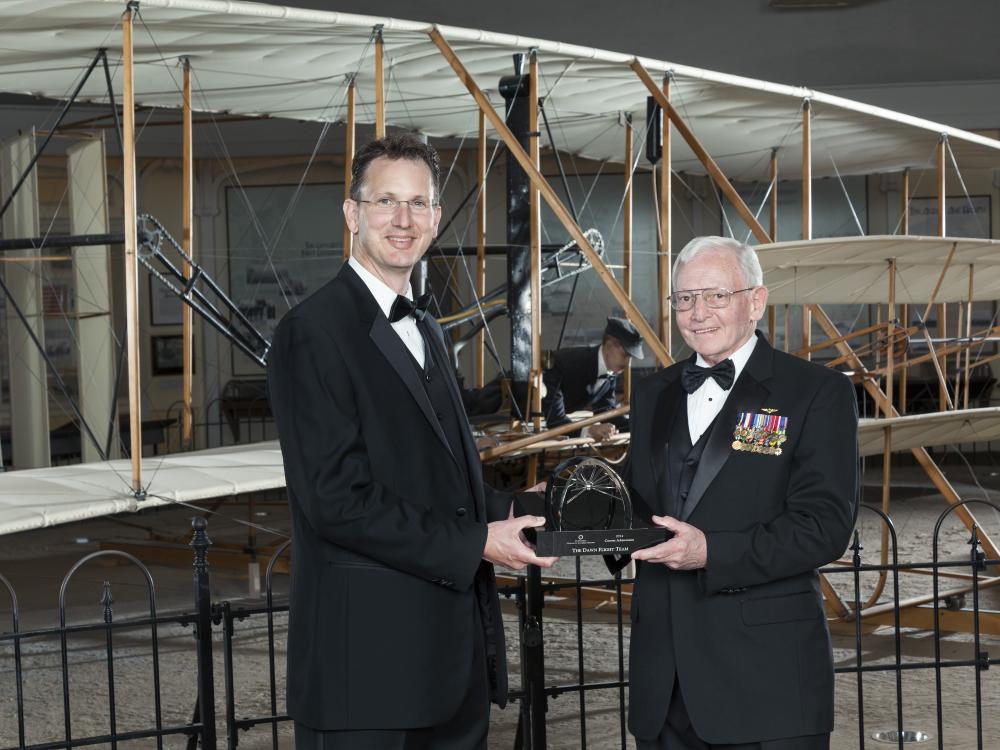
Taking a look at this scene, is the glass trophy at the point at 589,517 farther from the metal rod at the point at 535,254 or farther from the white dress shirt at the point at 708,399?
the metal rod at the point at 535,254

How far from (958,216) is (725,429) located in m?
13.0

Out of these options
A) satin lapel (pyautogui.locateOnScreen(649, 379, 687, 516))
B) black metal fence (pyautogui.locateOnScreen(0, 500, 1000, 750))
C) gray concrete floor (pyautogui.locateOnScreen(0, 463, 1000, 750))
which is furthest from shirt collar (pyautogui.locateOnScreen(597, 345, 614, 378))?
satin lapel (pyautogui.locateOnScreen(649, 379, 687, 516))

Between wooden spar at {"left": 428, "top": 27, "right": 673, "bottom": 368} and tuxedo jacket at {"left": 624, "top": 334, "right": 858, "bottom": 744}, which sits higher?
wooden spar at {"left": 428, "top": 27, "right": 673, "bottom": 368}

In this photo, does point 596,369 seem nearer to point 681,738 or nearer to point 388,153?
point 681,738

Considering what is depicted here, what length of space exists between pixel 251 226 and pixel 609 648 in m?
10.1

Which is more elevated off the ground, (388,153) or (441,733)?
(388,153)

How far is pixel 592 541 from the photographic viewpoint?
1.85 m

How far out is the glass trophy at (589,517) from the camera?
72.3 inches

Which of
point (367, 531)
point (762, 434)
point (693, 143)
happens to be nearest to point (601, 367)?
point (693, 143)

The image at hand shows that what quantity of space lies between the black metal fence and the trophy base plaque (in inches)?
31.2

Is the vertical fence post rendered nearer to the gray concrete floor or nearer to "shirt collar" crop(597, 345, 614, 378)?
the gray concrete floor

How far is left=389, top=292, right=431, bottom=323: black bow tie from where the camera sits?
1906mm

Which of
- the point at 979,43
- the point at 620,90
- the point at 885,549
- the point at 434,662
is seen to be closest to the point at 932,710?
the point at 885,549

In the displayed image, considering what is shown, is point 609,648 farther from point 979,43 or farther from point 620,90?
point 979,43
